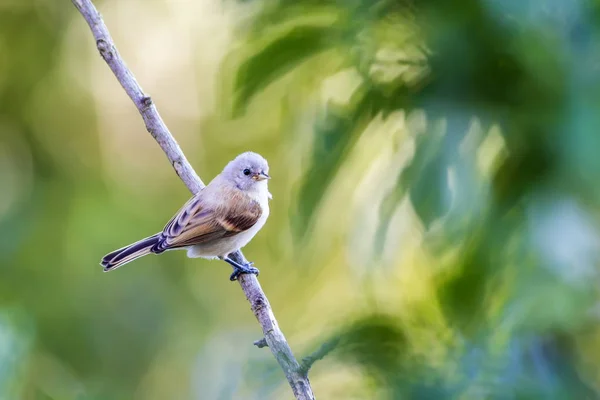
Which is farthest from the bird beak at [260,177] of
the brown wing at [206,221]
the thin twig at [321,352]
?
the thin twig at [321,352]

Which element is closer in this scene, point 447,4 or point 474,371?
point 474,371

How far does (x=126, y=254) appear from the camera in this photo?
1957mm

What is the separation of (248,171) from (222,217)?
23 cm

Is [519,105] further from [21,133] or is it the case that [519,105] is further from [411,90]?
[21,133]

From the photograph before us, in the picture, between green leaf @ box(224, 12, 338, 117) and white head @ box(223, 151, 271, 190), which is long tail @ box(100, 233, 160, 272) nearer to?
white head @ box(223, 151, 271, 190)

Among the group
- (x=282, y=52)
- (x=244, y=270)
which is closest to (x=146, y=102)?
(x=282, y=52)

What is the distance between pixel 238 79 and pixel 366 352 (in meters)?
0.66

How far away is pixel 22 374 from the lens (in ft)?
6.37

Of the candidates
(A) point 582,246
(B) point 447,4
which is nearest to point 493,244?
(A) point 582,246

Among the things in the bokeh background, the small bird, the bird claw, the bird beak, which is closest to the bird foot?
the bird claw

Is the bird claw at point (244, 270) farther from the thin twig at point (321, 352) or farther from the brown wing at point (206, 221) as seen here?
the thin twig at point (321, 352)

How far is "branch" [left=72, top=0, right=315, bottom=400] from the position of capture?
1268mm

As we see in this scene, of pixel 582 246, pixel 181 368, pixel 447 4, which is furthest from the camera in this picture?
pixel 181 368

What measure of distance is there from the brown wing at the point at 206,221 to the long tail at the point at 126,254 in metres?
0.04
